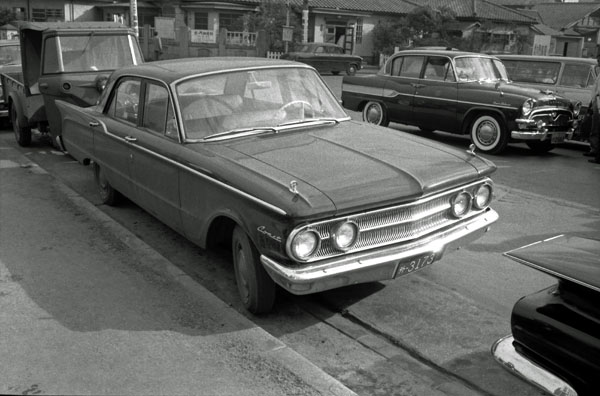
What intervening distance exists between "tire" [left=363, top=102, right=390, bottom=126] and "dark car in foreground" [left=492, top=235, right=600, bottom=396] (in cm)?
942

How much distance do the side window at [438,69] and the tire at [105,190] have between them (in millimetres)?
6579

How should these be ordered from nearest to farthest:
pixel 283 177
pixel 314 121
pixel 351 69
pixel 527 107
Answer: pixel 283 177, pixel 314 121, pixel 527 107, pixel 351 69

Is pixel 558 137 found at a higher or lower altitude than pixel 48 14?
lower

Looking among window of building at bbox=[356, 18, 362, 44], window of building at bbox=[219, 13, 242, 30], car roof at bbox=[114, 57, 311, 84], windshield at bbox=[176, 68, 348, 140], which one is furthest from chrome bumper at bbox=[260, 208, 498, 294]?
window of building at bbox=[356, 18, 362, 44]

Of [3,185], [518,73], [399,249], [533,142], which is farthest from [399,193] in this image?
[518,73]

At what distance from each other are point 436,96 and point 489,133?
46.3 inches

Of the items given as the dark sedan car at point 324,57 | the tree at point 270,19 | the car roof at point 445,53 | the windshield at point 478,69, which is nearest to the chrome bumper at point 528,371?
the windshield at point 478,69

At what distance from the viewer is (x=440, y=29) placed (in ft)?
126

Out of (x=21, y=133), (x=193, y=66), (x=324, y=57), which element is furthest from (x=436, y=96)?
(x=324, y=57)

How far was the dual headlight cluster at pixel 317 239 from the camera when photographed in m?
3.67

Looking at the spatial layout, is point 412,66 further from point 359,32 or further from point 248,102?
point 359,32

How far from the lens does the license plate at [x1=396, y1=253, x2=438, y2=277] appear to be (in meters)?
4.00

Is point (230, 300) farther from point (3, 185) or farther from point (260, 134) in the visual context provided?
point (3, 185)

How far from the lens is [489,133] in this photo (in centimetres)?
1056
